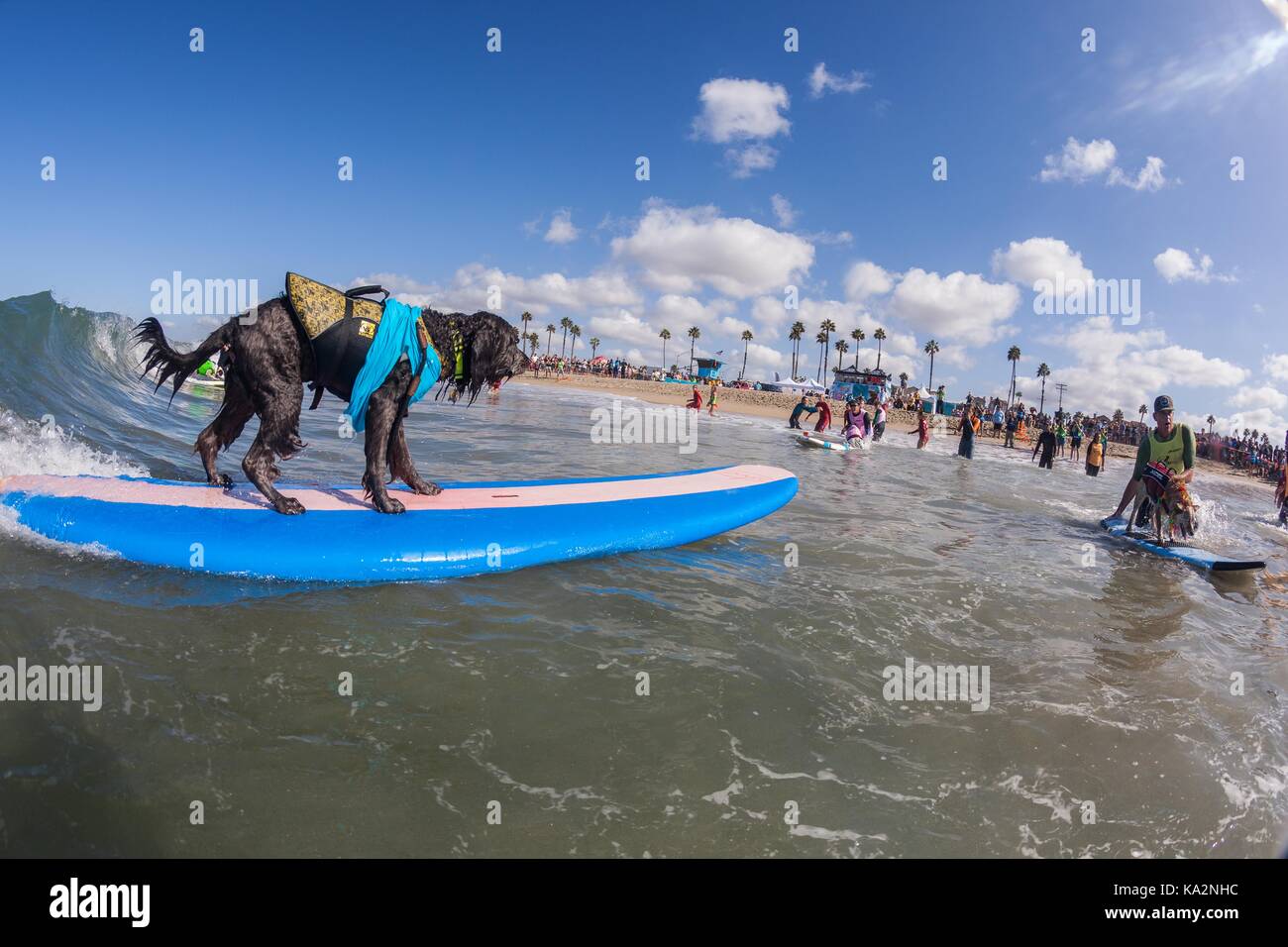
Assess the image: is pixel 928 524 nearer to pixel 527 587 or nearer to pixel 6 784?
pixel 527 587

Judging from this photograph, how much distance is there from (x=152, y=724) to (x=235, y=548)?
192 cm

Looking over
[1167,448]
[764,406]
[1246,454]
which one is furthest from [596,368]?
[1167,448]

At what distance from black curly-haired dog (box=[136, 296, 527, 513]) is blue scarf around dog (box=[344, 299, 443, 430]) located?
0.07m

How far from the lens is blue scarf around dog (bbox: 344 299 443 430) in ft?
15.7

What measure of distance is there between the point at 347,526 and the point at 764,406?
46.8 meters

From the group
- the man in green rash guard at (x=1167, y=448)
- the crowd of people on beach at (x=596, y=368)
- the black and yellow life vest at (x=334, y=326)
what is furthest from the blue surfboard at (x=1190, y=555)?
the crowd of people on beach at (x=596, y=368)

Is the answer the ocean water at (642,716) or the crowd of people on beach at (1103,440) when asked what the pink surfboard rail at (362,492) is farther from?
the crowd of people on beach at (1103,440)

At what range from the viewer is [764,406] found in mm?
49562

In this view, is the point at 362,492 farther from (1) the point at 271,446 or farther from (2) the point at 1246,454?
(2) the point at 1246,454

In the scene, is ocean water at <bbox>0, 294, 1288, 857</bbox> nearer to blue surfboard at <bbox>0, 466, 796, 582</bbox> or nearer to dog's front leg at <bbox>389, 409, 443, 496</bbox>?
blue surfboard at <bbox>0, 466, 796, 582</bbox>

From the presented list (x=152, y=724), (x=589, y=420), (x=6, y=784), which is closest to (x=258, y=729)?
(x=152, y=724)

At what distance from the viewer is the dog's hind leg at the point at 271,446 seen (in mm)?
4711

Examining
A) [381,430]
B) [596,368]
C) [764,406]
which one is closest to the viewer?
[381,430]

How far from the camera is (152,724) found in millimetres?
2547
